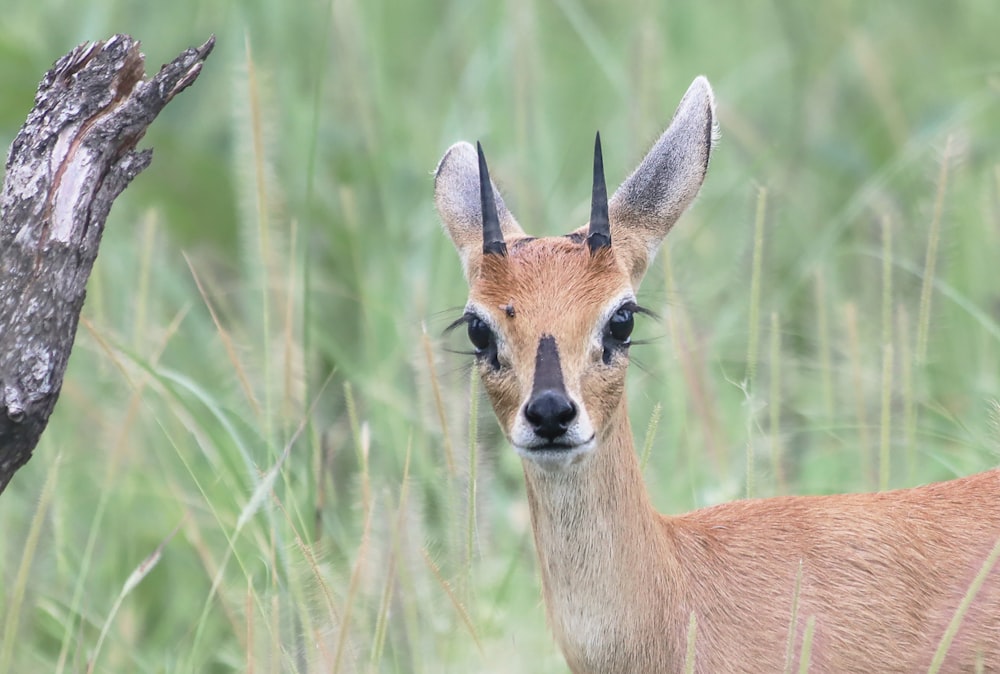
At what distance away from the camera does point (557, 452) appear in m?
3.65

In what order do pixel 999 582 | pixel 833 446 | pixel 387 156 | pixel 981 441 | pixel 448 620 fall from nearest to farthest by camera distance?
pixel 999 582 < pixel 448 620 < pixel 981 441 < pixel 833 446 < pixel 387 156

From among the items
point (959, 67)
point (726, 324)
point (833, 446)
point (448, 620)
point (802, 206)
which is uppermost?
point (959, 67)

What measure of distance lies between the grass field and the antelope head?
0.24 m

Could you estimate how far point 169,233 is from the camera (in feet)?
23.7

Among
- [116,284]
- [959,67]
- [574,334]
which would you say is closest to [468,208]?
[574,334]

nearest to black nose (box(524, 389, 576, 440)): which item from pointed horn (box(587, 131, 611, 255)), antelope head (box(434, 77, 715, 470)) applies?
antelope head (box(434, 77, 715, 470))

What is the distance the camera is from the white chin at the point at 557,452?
364cm

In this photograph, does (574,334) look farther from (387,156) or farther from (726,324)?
(387,156)

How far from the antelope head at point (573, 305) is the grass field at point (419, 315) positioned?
24 cm

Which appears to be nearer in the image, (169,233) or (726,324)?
(726,324)

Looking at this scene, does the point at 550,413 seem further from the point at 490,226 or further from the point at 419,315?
the point at 419,315

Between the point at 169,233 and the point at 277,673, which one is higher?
the point at 169,233

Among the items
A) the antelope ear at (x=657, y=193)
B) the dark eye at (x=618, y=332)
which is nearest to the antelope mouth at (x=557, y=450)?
the dark eye at (x=618, y=332)

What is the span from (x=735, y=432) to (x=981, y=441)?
4.85 ft
